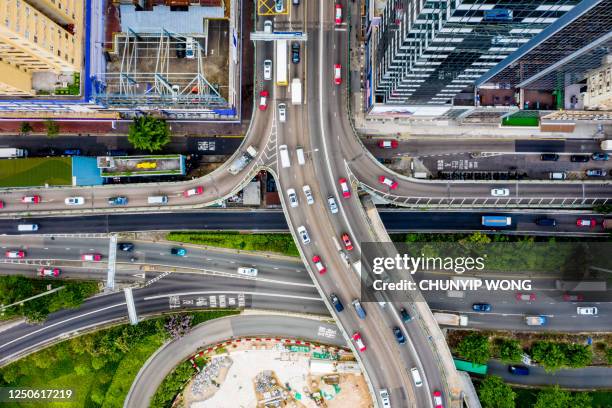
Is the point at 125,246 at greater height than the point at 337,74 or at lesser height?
lesser

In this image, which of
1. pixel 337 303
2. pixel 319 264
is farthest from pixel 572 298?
pixel 319 264

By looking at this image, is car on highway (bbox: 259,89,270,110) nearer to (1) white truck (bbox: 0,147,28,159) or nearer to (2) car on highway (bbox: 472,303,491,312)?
(1) white truck (bbox: 0,147,28,159)

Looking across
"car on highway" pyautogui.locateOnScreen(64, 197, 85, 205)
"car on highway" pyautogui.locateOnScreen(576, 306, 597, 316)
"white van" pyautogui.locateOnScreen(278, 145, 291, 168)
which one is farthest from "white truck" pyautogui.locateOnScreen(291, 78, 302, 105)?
"car on highway" pyautogui.locateOnScreen(576, 306, 597, 316)

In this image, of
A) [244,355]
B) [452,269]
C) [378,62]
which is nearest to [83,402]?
[244,355]

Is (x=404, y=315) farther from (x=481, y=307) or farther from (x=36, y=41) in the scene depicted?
(x=36, y=41)

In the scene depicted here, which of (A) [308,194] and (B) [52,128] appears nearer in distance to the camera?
(A) [308,194]

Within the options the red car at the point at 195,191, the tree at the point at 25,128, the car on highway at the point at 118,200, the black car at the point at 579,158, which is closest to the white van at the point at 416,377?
the red car at the point at 195,191

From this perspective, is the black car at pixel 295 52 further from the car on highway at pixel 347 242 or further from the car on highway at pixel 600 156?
the car on highway at pixel 600 156
